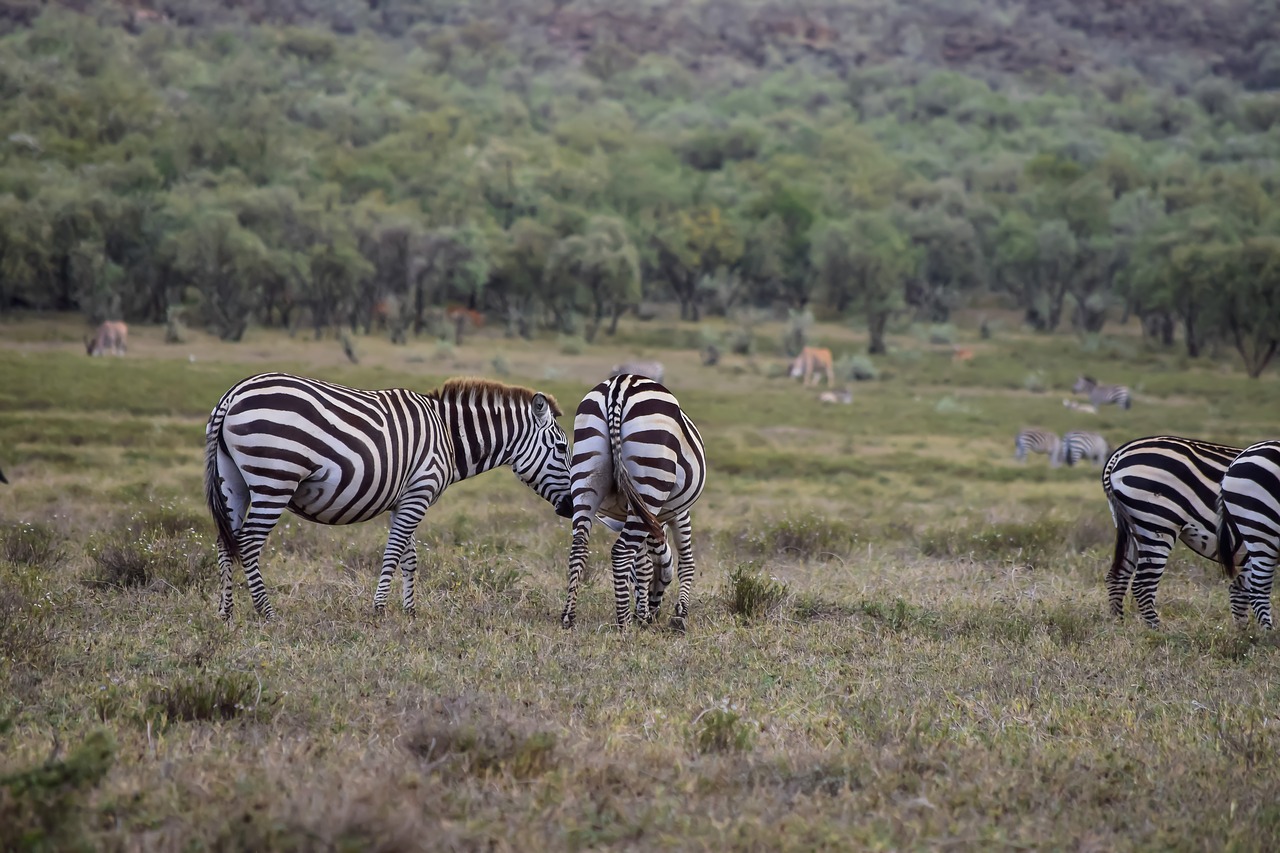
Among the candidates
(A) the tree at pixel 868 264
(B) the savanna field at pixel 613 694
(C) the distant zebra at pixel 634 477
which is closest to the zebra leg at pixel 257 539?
(B) the savanna field at pixel 613 694

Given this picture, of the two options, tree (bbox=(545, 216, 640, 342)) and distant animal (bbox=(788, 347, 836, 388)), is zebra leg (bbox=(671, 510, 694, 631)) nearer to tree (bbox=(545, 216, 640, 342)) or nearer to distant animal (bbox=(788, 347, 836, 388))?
distant animal (bbox=(788, 347, 836, 388))

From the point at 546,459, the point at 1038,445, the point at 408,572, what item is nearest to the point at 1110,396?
the point at 1038,445

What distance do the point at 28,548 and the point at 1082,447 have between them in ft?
81.0

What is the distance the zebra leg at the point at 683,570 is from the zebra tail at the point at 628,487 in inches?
18.3

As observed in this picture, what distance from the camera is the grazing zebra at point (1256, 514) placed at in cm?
905

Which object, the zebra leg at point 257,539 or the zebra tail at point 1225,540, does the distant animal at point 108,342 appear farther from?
the zebra tail at point 1225,540

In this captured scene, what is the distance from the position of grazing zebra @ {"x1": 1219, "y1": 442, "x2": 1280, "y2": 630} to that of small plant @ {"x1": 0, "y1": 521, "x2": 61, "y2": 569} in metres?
9.70

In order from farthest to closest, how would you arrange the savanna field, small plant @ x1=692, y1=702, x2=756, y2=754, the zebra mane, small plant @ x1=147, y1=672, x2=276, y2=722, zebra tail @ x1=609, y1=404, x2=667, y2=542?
the zebra mane
zebra tail @ x1=609, y1=404, x2=667, y2=542
small plant @ x1=147, y1=672, x2=276, y2=722
small plant @ x1=692, y1=702, x2=756, y2=754
the savanna field

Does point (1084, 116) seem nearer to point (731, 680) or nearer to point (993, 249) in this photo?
point (993, 249)

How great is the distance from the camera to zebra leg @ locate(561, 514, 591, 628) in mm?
8883

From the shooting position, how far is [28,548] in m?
10.6

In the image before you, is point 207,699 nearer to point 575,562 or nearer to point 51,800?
point 51,800

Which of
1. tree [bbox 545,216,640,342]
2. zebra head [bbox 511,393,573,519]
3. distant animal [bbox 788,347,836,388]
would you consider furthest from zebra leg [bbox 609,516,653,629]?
tree [bbox 545,216,640,342]

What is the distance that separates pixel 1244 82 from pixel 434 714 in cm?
19634
